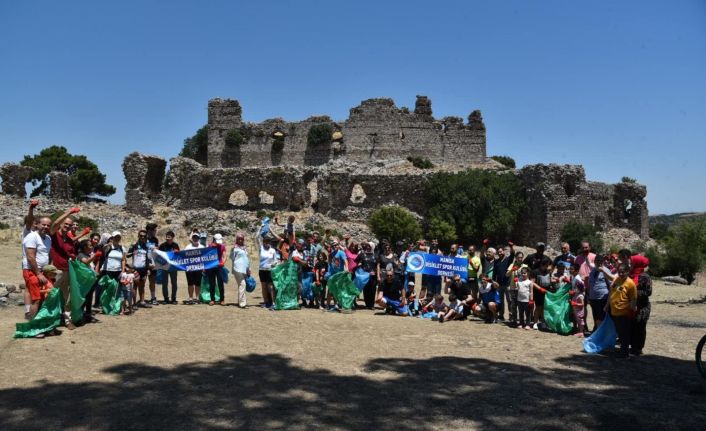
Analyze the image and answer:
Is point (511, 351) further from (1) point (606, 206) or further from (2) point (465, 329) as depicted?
(1) point (606, 206)

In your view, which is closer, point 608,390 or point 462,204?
point 608,390

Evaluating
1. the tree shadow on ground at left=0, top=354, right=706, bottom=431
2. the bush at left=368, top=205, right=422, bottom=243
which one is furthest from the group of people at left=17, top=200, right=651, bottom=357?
the bush at left=368, top=205, right=422, bottom=243

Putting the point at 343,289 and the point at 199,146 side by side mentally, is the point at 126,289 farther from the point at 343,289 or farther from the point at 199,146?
the point at 199,146

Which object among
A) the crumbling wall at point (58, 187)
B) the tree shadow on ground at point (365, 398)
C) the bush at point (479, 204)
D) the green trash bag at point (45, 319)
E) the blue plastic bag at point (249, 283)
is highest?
the crumbling wall at point (58, 187)

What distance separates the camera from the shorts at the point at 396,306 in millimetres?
12469

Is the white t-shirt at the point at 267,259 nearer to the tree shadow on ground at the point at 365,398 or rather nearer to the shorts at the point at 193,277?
the shorts at the point at 193,277

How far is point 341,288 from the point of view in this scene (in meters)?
12.6

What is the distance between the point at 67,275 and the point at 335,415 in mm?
5817

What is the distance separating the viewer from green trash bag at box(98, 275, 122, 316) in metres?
10.7

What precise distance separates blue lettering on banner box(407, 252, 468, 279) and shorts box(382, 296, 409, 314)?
845 millimetres

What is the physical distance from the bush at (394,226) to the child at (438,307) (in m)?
14.6

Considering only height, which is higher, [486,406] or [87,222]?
[87,222]

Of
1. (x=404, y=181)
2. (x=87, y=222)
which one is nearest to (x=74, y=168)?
(x=87, y=222)

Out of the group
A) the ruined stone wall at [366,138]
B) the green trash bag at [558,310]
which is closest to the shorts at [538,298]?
the green trash bag at [558,310]
